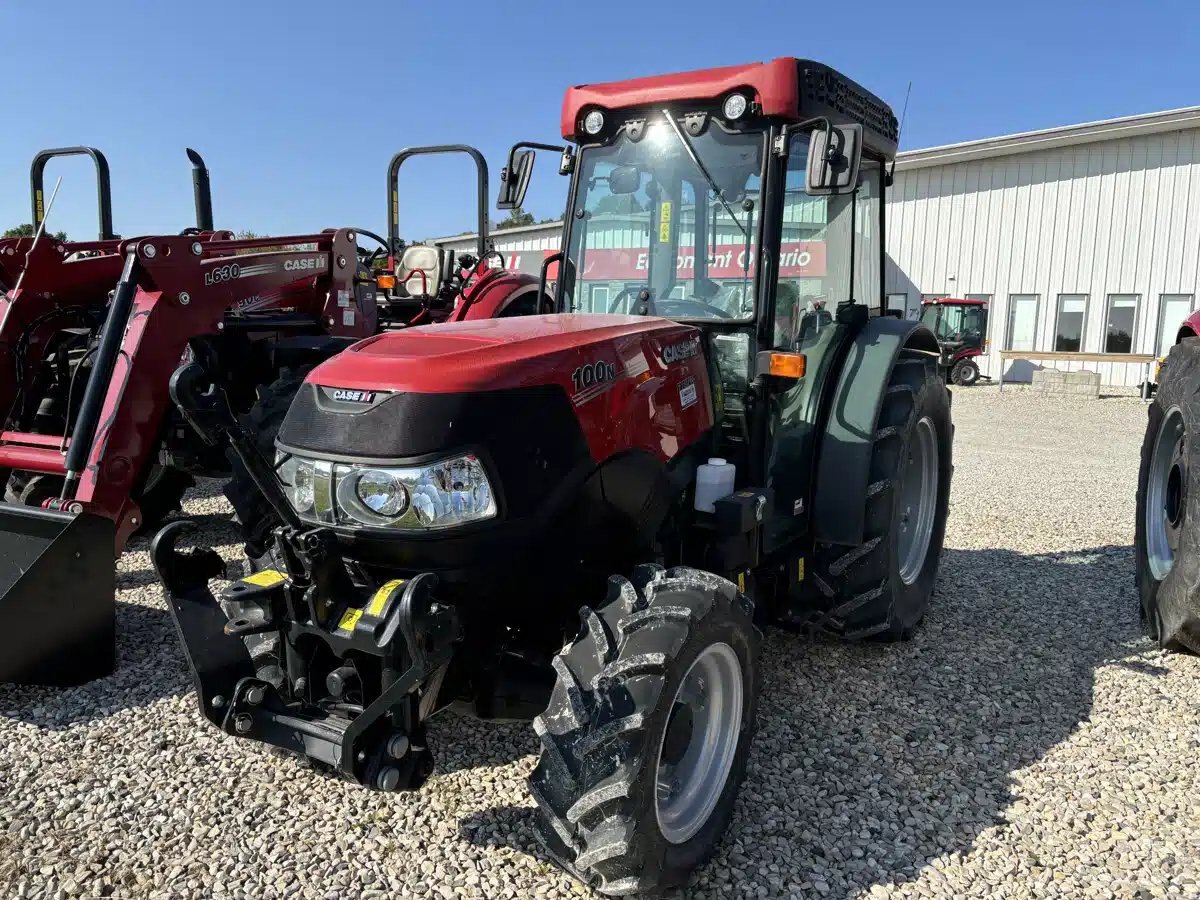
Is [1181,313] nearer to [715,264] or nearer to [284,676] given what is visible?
[715,264]

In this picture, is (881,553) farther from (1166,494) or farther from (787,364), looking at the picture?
(1166,494)

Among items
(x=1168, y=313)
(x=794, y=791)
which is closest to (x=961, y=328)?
(x=1168, y=313)

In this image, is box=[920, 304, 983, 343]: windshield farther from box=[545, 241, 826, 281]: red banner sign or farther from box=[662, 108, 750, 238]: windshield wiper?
box=[662, 108, 750, 238]: windshield wiper

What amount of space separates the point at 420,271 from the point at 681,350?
568 centimetres

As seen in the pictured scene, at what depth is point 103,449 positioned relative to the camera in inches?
169

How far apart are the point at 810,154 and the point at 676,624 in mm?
1581

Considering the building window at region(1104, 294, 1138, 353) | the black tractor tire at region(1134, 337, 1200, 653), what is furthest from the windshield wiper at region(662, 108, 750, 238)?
the building window at region(1104, 294, 1138, 353)

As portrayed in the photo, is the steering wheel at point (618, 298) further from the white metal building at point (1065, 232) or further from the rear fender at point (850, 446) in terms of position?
the white metal building at point (1065, 232)

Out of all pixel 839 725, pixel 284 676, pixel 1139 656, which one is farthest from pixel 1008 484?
pixel 284 676

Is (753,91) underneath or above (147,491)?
above

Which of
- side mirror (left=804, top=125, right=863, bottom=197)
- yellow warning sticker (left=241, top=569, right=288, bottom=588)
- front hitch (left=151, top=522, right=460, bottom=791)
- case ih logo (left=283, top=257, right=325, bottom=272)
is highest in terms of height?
side mirror (left=804, top=125, right=863, bottom=197)

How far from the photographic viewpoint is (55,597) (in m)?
3.44

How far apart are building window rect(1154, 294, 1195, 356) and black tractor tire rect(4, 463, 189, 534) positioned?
18.9 m

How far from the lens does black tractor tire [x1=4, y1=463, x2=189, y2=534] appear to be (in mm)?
4617
